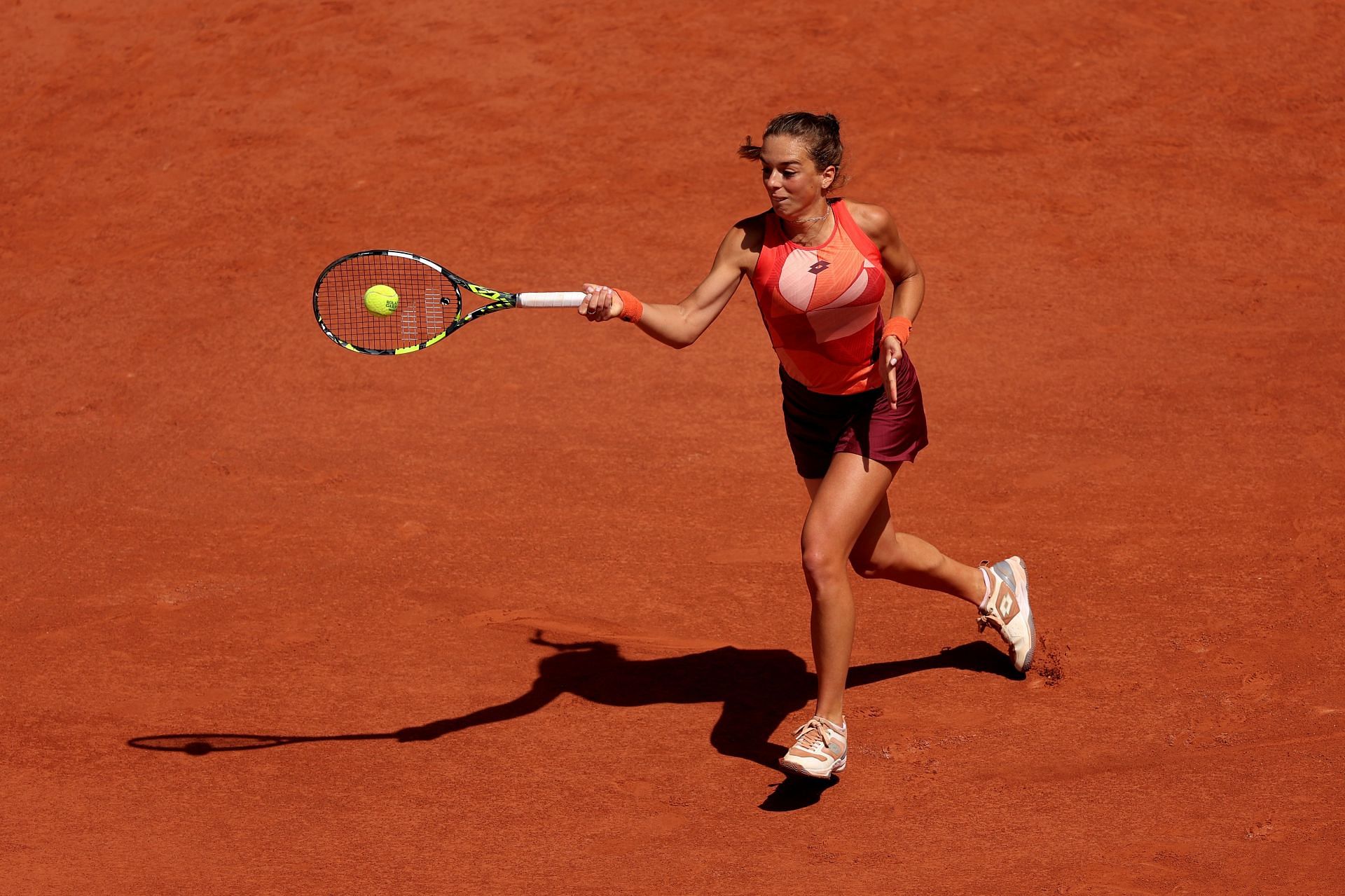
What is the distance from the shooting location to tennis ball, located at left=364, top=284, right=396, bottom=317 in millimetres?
4832

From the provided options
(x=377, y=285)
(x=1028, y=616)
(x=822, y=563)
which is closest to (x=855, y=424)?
(x=822, y=563)

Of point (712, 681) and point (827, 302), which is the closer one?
point (827, 302)

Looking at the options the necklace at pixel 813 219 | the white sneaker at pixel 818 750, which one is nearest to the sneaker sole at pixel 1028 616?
the white sneaker at pixel 818 750

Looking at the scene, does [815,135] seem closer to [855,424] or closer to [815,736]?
[855,424]

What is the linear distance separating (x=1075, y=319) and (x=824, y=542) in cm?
448

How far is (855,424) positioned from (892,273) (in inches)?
21.3

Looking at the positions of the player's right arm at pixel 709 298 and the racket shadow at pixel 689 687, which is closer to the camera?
the player's right arm at pixel 709 298

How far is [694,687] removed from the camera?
5.30m

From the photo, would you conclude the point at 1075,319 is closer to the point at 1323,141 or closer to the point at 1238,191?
the point at 1238,191

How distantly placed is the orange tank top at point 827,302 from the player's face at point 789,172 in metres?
0.14

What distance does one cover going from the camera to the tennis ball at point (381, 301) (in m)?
Result: 4.83

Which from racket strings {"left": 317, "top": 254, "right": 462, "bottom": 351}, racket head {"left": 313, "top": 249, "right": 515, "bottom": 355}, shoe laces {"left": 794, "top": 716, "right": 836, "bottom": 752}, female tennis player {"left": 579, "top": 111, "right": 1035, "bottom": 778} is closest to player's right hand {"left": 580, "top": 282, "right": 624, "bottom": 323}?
female tennis player {"left": 579, "top": 111, "right": 1035, "bottom": 778}

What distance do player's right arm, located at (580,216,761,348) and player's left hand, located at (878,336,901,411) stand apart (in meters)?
0.50

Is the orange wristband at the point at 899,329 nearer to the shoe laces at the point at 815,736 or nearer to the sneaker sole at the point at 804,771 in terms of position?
the shoe laces at the point at 815,736
